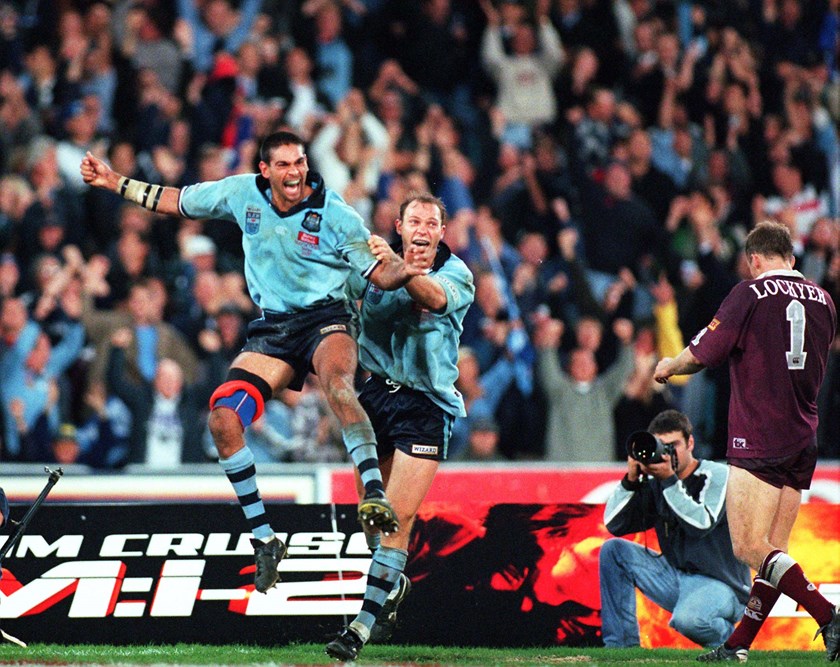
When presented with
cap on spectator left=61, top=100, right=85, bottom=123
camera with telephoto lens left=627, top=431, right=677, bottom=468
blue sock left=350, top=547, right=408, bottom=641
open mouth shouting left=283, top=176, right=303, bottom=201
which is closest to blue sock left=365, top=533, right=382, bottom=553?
blue sock left=350, top=547, right=408, bottom=641

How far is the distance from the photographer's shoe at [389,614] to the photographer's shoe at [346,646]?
642 mm

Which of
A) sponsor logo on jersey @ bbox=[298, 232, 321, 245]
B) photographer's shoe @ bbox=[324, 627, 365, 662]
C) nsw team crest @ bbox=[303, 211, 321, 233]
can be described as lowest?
photographer's shoe @ bbox=[324, 627, 365, 662]

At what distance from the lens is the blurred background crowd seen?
12.5 m

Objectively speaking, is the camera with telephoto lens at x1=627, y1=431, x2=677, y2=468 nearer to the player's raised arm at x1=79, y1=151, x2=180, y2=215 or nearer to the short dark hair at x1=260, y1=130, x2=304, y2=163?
the short dark hair at x1=260, y1=130, x2=304, y2=163

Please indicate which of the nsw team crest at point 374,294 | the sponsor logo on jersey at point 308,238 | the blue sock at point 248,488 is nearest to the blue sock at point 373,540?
the blue sock at point 248,488

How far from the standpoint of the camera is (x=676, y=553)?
28.0 ft

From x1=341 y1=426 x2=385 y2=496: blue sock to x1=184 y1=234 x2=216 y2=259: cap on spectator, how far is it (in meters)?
6.28

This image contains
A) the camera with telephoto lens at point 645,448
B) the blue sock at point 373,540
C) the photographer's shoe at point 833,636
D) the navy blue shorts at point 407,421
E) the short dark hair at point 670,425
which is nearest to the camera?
the photographer's shoe at point 833,636

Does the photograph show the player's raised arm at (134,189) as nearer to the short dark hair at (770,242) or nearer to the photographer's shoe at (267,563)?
the photographer's shoe at (267,563)

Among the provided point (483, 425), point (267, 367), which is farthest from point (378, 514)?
point (483, 425)

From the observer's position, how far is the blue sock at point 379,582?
7.30m

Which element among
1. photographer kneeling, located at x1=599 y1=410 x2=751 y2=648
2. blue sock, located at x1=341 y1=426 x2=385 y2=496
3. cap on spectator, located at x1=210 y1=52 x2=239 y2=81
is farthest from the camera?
cap on spectator, located at x1=210 y1=52 x2=239 y2=81

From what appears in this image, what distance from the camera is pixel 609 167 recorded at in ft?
48.0

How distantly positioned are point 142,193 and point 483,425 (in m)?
5.34
